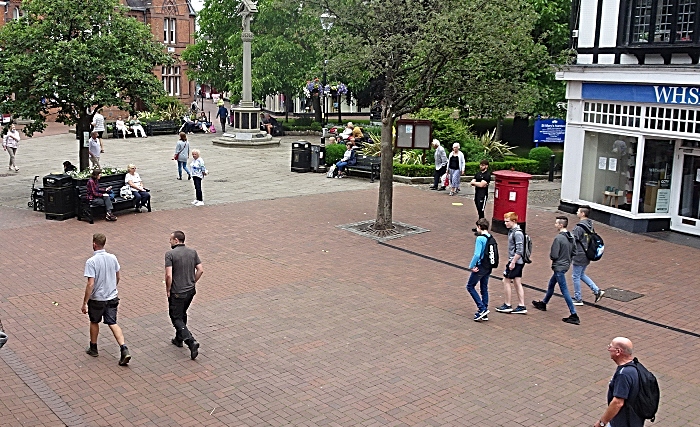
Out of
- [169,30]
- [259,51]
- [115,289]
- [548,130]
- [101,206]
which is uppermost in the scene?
[169,30]

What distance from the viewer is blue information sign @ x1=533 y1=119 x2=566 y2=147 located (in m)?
31.4

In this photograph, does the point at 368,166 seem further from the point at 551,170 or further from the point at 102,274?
the point at 102,274

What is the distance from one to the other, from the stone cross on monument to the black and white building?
17.3 meters

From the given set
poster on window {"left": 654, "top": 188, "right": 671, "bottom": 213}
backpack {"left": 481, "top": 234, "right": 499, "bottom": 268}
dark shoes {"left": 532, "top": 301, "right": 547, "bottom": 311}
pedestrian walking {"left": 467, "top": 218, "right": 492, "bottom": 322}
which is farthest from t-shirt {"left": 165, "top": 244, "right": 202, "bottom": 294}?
poster on window {"left": 654, "top": 188, "right": 671, "bottom": 213}

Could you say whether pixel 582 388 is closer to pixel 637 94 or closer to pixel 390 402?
pixel 390 402

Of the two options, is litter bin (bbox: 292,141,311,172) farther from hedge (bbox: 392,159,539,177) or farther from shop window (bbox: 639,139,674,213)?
shop window (bbox: 639,139,674,213)

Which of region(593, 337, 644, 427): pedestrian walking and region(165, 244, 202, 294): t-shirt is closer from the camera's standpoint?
region(593, 337, 644, 427): pedestrian walking

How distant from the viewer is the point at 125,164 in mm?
28109

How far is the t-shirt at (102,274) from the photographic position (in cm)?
934

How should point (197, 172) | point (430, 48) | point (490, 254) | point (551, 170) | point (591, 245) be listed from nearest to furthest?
point (490, 254) → point (591, 245) → point (430, 48) → point (197, 172) → point (551, 170)

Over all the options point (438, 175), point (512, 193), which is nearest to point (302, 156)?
point (438, 175)

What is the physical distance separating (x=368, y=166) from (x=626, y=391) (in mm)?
19147

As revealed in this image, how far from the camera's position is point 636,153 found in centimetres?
1841

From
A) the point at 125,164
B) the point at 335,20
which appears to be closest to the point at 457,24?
the point at 335,20
